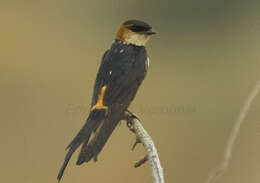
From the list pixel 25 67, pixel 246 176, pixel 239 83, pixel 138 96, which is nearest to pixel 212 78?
pixel 239 83

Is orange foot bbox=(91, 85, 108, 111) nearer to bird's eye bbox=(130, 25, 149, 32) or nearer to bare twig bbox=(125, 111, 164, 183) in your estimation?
bare twig bbox=(125, 111, 164, 183)

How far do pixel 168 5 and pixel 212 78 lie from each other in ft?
1.71

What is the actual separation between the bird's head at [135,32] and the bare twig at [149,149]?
0.32 meters

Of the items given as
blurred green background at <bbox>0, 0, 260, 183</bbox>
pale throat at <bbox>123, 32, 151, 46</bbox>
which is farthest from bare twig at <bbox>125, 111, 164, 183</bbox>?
blurred green background at <bbox>0, 0, 260, 183</bbox>

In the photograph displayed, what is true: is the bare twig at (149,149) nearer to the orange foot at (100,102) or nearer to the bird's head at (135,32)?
the orange foot at (100,102)

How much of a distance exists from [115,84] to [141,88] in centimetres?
72

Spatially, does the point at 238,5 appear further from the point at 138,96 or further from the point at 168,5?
the point at 138,96

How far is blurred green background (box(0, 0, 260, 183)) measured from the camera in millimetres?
2426

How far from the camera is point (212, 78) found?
282 cm

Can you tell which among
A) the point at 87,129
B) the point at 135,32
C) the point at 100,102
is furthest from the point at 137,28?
the point at 87,129

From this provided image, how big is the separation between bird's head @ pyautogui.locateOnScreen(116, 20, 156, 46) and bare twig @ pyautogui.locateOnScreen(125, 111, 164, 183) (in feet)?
1.05

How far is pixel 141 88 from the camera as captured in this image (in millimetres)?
2719

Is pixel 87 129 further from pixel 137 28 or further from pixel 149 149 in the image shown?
pixel 137 28

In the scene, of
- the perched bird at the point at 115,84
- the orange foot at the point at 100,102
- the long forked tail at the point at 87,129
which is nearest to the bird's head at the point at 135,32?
the perched bird at the point at 115,84
